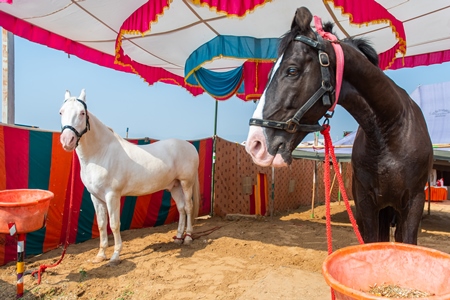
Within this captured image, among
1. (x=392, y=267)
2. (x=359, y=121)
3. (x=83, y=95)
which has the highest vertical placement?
(x=83, y=95)

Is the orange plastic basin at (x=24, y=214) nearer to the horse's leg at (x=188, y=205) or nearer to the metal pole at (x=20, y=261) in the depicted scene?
the metal pole at (x=20, y=261)

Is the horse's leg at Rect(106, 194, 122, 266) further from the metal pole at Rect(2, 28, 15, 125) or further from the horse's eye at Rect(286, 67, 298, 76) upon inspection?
the horse's eye at Rect(286, 67, 298, 76)

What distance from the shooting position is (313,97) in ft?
4.45

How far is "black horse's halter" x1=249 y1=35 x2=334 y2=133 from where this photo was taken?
1.32m

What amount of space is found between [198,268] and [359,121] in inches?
106

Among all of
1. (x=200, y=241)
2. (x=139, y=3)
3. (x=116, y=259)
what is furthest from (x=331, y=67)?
(x=200, y=241)

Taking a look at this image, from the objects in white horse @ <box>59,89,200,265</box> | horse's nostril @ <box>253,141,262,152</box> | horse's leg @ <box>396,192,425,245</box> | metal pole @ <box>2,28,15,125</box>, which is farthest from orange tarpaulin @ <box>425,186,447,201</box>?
metal pole @ <box>2,28,15,125</box>

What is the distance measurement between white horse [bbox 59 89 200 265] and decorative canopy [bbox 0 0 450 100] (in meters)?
1.06

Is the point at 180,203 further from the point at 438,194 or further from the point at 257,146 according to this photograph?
the point at 438,194

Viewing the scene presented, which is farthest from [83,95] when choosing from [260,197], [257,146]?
[260,197]

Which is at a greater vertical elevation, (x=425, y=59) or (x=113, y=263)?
(x=425, y=59)

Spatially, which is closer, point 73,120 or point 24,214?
point 24,214

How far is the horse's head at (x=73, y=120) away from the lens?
296 centimetres

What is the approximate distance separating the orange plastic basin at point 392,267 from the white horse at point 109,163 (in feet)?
9.32
